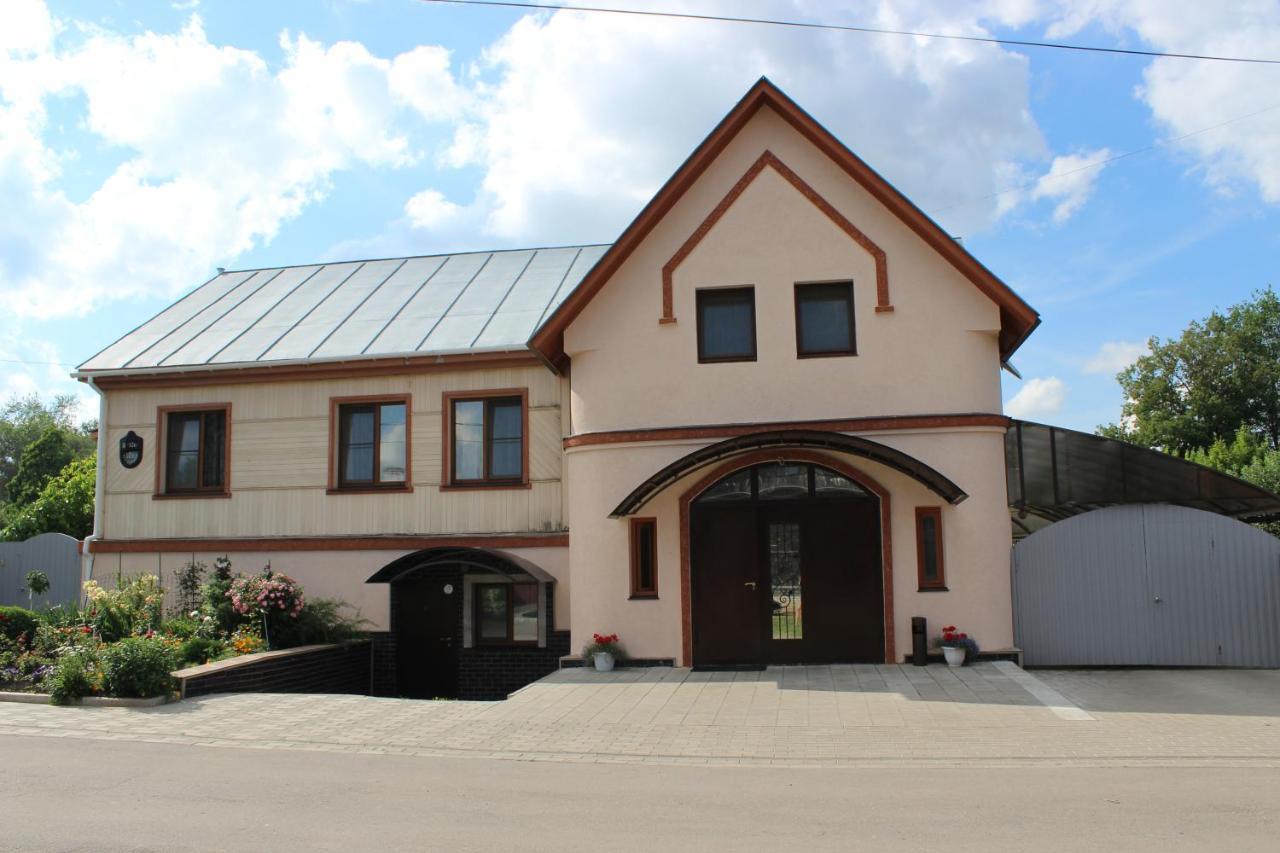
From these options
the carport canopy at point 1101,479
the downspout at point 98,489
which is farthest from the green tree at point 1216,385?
the downspout at point 98,489

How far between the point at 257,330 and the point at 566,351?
7793 millimetres

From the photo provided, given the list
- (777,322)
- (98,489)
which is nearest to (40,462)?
(98,489)

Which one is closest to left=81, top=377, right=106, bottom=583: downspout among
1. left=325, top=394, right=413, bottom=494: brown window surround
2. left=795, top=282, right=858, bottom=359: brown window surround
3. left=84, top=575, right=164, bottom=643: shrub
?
left=84, top=575, right=164, bottom=643: shrub

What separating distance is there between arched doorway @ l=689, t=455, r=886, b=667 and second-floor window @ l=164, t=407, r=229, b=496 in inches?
373

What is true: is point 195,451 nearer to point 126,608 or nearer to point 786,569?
point 126,608

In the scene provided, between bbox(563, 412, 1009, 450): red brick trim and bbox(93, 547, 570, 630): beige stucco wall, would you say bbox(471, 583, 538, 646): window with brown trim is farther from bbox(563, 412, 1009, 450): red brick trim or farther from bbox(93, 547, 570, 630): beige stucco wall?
bbox(563, 412, 1009, 450): red brick trim

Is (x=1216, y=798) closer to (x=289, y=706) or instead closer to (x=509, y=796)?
(x=509, y=796)

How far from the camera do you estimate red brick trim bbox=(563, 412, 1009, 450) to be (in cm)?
1508

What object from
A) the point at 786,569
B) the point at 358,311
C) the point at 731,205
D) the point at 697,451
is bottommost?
the point at 786,569

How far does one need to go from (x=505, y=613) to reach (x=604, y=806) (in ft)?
33.6

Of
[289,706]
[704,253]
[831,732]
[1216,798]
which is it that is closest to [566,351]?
[704,253]

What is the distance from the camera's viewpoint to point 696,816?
7.46m

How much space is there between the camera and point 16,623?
642 inches

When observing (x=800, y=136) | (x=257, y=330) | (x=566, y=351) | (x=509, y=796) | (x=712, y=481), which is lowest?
(x=509, y=796)
